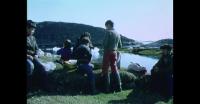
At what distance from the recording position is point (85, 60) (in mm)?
6629

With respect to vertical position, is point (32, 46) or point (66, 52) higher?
point (32, 46)

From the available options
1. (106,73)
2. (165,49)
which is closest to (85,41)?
(106,73)

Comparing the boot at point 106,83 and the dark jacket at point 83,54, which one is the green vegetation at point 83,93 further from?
the dark jacket at point 83,54

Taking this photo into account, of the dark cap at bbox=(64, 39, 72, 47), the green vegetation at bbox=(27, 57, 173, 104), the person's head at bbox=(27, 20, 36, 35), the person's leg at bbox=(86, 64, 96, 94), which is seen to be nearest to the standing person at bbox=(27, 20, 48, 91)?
the person's head at bbox=(27, 20, 36, 35)

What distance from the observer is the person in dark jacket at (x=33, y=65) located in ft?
19.7

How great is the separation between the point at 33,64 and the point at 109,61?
1.43 m

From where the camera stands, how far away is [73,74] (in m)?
6.78

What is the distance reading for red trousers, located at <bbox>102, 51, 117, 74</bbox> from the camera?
6848 millimetres

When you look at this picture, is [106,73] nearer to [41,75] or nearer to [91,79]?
[91,79]

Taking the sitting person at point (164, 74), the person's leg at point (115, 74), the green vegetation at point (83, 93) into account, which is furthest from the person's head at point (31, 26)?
the sitting person at point (164, 74)

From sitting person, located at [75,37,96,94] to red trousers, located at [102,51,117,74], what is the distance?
0.28m
